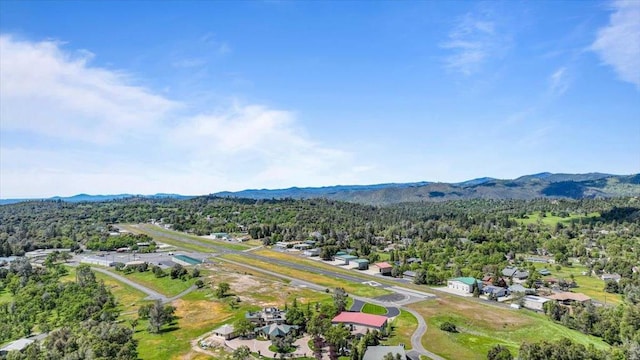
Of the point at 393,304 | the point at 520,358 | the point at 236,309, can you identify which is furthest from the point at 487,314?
the point at 236,309

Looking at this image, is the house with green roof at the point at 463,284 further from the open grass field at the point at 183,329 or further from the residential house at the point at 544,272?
the open grass field at the point at 183,329

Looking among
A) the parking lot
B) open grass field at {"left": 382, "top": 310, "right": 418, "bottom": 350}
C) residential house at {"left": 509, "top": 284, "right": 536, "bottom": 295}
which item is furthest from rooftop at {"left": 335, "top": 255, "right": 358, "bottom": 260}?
open grass field at {"left": 382, "top": 310, "right": 418, "bottom": 350}

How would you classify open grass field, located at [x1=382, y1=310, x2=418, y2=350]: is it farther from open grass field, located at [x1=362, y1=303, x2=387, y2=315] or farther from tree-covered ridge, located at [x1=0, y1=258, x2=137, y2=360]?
tree-covered ridge, located at [x1=0, y1=258, x2=137, y2=360]

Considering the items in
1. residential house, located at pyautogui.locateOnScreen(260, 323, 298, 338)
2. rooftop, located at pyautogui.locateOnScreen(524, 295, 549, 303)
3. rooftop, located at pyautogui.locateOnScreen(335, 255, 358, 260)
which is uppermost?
rooftop, located at pyautogui.locateOnScreen(335, 255, 358, 260)

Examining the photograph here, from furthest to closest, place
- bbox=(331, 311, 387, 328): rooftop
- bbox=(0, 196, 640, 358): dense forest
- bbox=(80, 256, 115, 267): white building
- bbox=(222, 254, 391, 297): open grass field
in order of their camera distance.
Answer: bbox=(80, 256, 115, 267): white building
bbox=(222, 254, 391, 297): open grass field
bbox=(0, 196, 640, 358): dense forest
bbox=(331, 311, 387, 328): rooftop

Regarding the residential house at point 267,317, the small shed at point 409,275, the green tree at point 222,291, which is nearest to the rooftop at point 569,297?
the small shed at point 409,275
